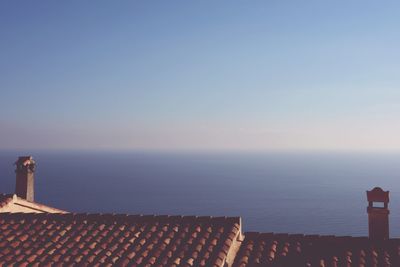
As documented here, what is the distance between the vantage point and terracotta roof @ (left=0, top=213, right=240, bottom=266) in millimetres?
9375

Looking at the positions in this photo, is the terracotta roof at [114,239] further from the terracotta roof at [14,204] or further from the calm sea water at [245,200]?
the calm sea water at [245,200]

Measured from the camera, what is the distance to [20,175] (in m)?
16.6

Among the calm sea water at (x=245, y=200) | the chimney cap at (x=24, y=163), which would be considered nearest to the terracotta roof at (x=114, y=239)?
the chimney cap at (x=24, y=163)

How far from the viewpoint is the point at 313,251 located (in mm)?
10250

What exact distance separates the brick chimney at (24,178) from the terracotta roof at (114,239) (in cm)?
483

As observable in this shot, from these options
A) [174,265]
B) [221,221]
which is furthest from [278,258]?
[174,265]

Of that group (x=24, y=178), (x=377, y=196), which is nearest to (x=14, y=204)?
(x=24, y=178)

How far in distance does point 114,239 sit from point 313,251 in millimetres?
5191

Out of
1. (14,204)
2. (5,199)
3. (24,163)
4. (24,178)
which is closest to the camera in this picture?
(5,199)

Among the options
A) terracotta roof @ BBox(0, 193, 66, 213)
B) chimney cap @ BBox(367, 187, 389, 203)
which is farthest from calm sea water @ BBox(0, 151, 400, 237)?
terracotta roof @ BBox(0, 193, 66, 213)

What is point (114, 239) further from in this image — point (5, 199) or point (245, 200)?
point (245, 200)

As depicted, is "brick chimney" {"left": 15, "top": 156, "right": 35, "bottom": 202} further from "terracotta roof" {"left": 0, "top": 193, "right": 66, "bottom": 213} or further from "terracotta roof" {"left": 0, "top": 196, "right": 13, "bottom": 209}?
"terracotta roof" {"left": 0, "top": 196, "right": 13, "bottom": 209}

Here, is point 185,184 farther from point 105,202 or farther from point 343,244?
point 343,244

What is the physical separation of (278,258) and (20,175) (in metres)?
11.7
